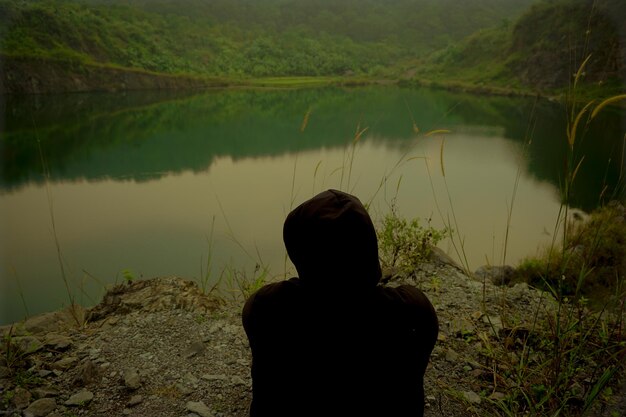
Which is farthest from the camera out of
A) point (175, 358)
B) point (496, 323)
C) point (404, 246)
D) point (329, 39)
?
point (329, 39)

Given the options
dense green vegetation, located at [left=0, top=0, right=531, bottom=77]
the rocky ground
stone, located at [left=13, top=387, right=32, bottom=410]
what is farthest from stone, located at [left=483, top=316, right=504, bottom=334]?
dense green vegetation, located at [left=0, top=0, right=531, bottom=77]

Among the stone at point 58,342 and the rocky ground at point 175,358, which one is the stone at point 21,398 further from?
the stone at point 58,342

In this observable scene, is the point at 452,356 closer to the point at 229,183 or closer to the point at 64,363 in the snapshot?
the point at 64,363

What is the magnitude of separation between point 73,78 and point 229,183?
19976 mm

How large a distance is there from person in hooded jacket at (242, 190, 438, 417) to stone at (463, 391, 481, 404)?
3.10 ft

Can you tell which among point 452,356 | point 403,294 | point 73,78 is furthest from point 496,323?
point 73,78

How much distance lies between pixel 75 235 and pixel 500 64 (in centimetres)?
3662

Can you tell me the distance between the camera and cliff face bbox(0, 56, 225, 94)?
2197cm

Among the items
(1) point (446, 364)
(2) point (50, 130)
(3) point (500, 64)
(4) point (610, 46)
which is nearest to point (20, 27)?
(2) point (50, 130)

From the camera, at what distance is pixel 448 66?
43.1 m

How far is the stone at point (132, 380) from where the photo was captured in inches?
87.0

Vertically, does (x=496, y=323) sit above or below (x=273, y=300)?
below

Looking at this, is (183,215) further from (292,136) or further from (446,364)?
(292,136)

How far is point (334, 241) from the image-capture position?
1074 mm
